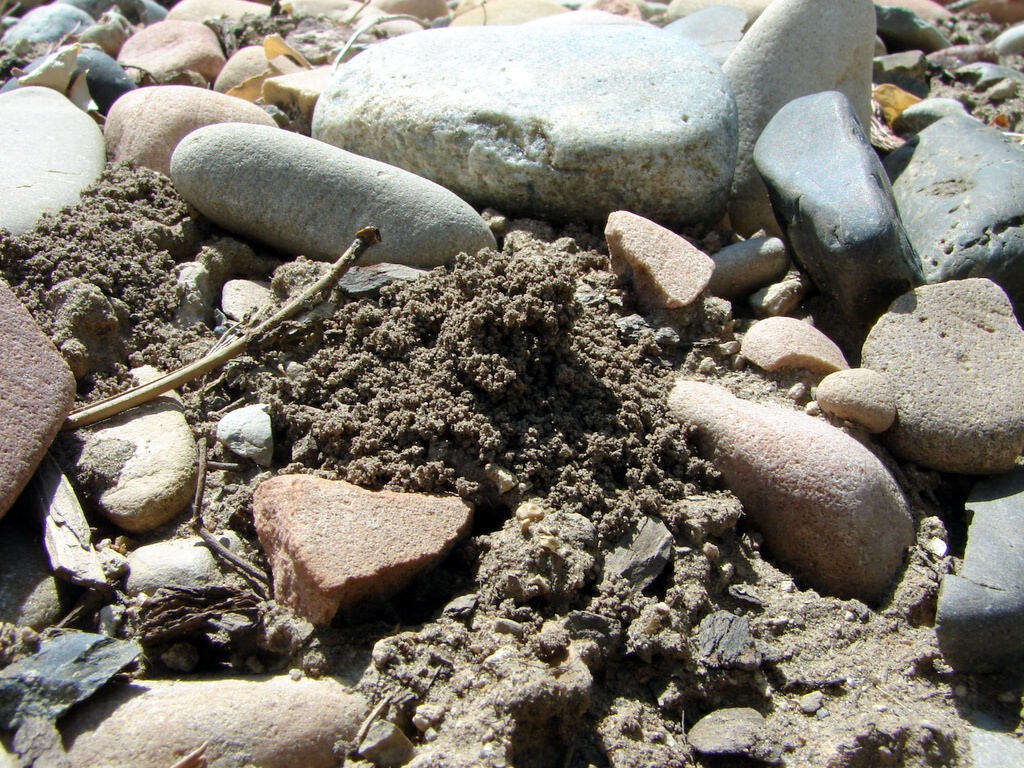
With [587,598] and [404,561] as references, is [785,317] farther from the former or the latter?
[404,561]

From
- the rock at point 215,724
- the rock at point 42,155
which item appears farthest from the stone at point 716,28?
the rock at point 215,724

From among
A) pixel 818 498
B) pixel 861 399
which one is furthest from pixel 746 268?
pixel 818 498

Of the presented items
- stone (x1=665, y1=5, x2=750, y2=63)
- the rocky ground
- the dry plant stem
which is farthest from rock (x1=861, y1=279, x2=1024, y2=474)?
stone (x1=665, y1=5, x2=750, y2=63)

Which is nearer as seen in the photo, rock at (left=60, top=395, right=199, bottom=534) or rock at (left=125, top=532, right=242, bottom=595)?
rock at (left=125, top=532, right=242, bottom=595)

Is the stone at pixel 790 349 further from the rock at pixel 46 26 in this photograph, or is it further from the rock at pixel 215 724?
the rock at pixel 46 26

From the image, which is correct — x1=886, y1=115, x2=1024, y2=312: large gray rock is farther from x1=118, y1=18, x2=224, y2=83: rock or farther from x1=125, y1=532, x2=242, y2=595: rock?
x1=118, y1=18, x2=224, y2=83: rock
